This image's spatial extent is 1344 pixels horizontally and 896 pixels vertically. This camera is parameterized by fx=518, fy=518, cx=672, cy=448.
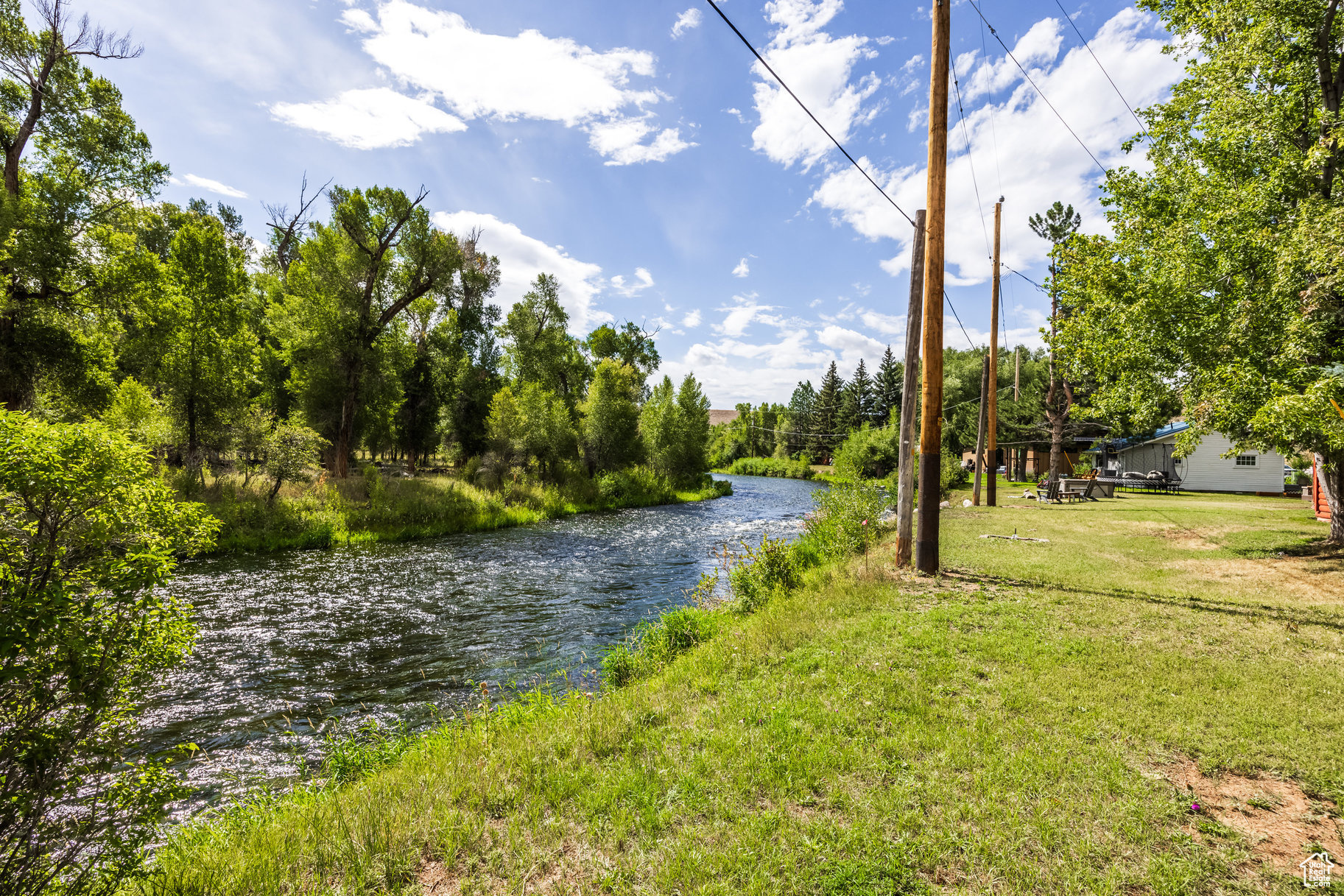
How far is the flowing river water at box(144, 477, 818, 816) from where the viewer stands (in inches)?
276

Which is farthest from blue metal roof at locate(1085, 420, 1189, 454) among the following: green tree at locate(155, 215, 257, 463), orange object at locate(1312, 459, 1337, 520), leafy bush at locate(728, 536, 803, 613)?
green tree at locate(155, 215, 257, 463)

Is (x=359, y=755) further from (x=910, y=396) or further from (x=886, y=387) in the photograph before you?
(x=886, y=387)

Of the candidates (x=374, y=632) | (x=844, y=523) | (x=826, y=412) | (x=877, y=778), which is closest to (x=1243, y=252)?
(x=844, y=523)

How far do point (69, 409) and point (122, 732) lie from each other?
2143 centimetres

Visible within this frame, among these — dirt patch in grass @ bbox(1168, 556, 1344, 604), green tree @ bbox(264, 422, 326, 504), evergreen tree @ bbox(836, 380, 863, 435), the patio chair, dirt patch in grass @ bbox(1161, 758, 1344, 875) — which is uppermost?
evergreen tree @ bbox(836, 380, 863, 435)

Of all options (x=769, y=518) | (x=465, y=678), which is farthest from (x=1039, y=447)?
(x=465, y=678)

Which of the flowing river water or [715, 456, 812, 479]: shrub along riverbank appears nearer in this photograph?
the flowing river water

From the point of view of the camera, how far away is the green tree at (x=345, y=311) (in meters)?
26.4

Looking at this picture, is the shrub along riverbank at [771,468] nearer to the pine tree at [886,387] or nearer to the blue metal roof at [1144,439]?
the pine tree at [886,387]

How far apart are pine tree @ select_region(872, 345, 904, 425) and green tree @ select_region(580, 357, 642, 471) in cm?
3918

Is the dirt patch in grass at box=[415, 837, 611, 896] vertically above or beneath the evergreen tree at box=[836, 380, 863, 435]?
beneath

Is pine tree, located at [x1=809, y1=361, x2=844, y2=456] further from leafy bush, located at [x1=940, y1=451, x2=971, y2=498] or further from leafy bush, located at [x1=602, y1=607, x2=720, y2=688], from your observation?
leafy bush, located at [x1=602, y1=607, x2=720, y2=688]

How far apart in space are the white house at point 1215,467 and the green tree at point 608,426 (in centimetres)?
3382

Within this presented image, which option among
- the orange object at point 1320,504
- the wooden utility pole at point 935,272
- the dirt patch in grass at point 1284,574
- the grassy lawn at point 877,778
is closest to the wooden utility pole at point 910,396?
the wooden utility pole at point 935,272
